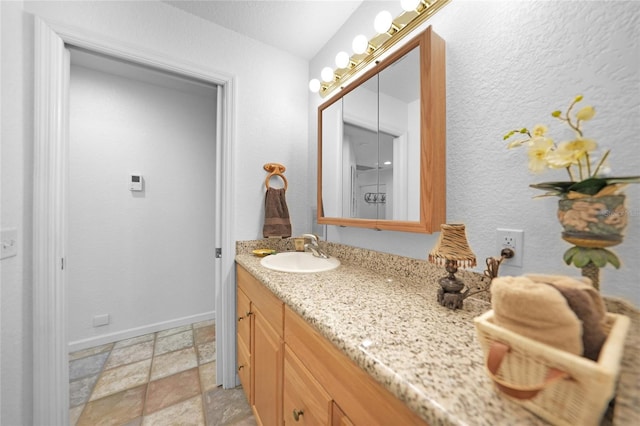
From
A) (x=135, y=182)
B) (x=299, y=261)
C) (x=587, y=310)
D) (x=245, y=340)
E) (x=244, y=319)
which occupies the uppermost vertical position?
(x=135, y=182)

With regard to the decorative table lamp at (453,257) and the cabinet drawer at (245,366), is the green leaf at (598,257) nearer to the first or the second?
the decorative table lamp at (453,257)

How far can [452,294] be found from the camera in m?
0.68

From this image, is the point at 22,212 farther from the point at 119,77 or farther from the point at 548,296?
the point at 548,296

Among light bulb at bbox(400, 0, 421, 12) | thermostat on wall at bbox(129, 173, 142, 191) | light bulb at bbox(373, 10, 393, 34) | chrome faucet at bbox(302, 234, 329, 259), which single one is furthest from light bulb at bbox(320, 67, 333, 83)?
thermostat on wall at bbox(129, 173, 142, 191)

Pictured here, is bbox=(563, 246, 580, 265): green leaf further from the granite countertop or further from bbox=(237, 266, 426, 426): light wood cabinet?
bbox=(237, 266, 426, 426): light wood cabinet

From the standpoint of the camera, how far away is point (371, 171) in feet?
3.85

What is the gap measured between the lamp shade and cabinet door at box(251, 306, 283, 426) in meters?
0.63

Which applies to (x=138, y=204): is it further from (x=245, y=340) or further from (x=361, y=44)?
(x=361, y=44)

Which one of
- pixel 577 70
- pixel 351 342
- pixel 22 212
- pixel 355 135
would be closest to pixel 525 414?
pixel 351 342

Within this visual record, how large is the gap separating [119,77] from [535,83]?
2660mm

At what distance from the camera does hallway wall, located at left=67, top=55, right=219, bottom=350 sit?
1780 mm

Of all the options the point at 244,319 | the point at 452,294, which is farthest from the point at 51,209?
the point at 452,294

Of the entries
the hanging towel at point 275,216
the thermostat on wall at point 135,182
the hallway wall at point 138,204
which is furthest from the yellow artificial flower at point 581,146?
the thermostat on wall at point 135,182

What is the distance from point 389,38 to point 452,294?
108 cm
